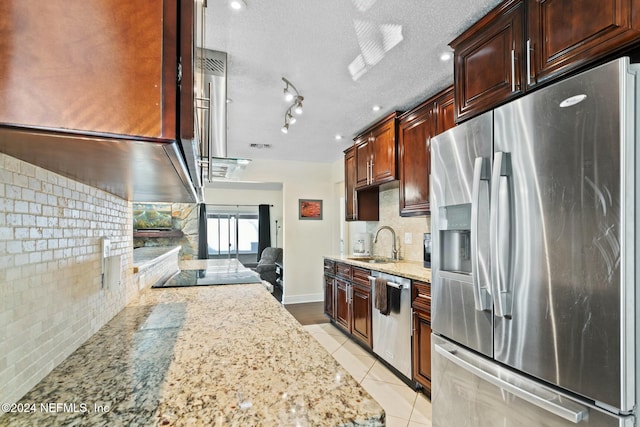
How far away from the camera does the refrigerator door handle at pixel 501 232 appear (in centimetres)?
133

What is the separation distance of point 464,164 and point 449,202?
0.24 meters

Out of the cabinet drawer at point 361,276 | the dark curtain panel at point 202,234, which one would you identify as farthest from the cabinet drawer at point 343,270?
the dark curtain panel at point 202,234

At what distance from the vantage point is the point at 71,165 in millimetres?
646

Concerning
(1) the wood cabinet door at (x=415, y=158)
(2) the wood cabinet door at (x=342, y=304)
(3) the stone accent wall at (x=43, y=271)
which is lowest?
(2) the wood cabinet door at (x=342, y=304)

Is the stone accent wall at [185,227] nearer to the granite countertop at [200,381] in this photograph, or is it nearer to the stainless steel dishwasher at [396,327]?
the stainless steel dishwasher at [396,327]

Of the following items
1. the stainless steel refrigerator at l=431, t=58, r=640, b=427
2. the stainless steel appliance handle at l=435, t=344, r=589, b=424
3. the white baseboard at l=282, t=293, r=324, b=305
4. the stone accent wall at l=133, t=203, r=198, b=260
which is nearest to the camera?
the stainless steel refrigerator at l=431, t=58, r=640, b=427

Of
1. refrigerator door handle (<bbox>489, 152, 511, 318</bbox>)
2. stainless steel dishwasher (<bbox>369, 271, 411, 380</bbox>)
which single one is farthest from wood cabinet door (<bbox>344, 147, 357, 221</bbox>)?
refrigerator door handle (<bbox>489, 152, 511, 318</bbox>)

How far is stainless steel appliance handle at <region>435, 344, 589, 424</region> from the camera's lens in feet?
3.58

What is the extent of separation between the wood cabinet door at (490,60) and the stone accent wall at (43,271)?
6.04 ft

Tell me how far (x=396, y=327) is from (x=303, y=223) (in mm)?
3153

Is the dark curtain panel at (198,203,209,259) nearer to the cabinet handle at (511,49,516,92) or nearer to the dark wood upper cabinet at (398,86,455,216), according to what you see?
the dark wood upper cabinet at (398,86,455,216)

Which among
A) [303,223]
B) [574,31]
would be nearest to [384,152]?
[574,31]

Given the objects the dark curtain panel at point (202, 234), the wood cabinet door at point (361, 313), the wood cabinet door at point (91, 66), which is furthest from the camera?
the dark curtain panel at point (202, 234)

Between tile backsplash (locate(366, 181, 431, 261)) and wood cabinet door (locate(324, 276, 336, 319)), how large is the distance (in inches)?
28.5
